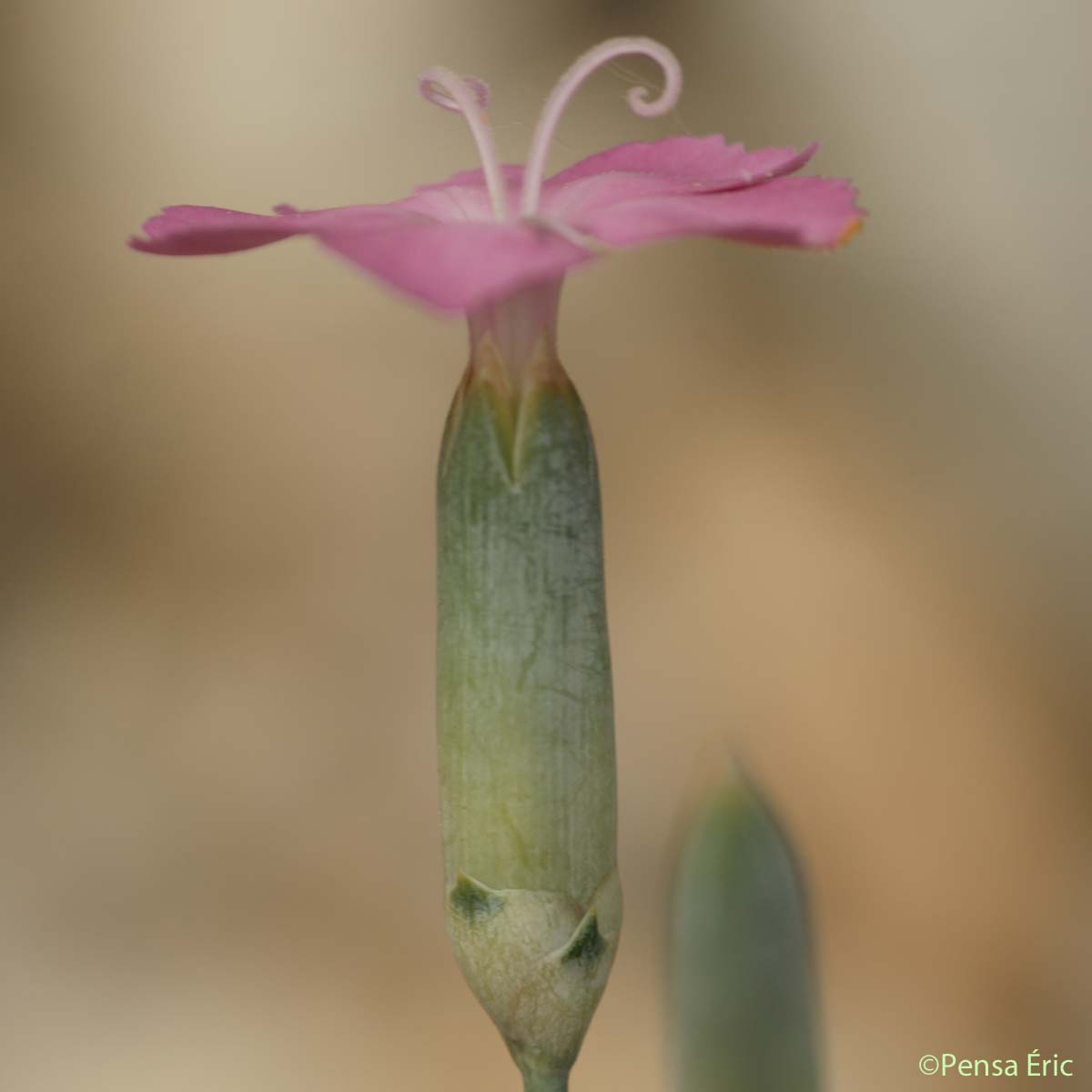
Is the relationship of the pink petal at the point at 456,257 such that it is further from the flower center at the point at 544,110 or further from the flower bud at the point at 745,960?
the flower bud at the point at 745,960

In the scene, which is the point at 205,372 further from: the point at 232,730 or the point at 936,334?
the point at 936,334

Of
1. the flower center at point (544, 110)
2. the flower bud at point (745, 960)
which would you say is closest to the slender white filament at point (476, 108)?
the flower center at point (544, 110)

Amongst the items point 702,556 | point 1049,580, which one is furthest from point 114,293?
point 1049,580

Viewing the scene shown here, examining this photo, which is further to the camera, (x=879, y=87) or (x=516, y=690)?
(x=879, y=87)

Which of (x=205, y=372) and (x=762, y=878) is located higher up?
(x=205, y=372)

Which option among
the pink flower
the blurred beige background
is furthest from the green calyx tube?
the blurred beige background

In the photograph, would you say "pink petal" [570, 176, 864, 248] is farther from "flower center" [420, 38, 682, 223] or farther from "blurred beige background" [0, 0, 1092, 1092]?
"blurred beige background" [0, 0, 1092, 1092]
